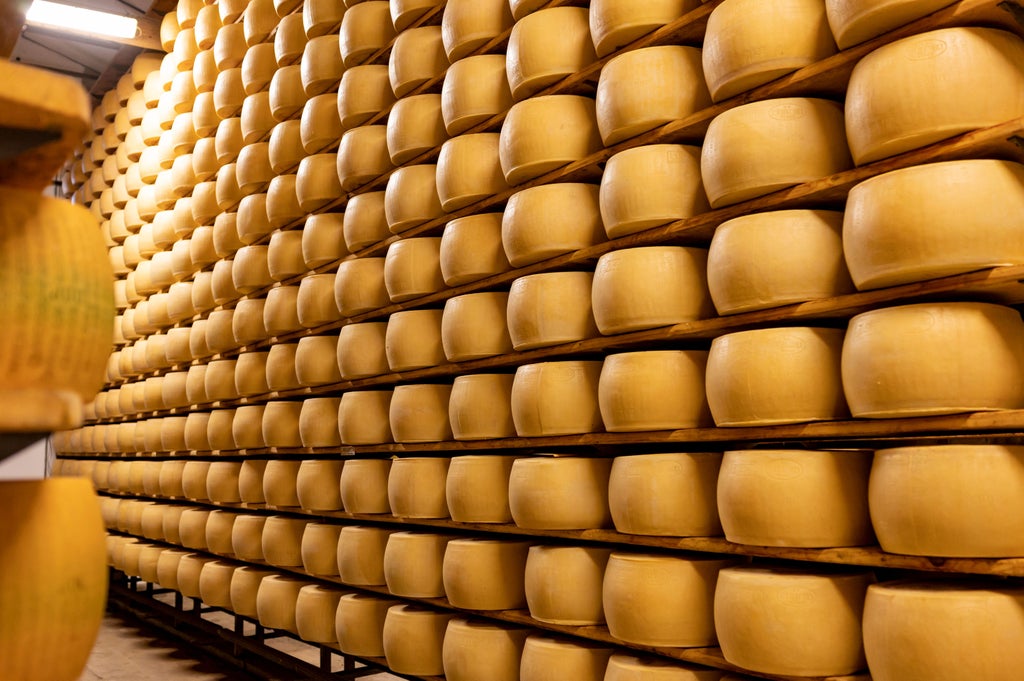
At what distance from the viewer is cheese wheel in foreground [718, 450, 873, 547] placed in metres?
1.76

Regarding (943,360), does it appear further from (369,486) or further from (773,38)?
(369,486)

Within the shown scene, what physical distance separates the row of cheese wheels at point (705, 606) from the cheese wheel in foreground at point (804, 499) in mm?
88

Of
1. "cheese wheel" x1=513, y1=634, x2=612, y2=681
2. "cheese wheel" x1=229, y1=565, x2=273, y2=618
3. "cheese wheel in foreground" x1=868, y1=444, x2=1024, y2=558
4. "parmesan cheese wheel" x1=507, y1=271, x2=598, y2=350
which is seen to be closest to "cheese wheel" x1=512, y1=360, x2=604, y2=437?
"parmesan cheese wheel" x1=507, y1=271, x2=598, y2=350

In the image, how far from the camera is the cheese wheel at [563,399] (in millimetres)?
2375

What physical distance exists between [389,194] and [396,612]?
135 cm

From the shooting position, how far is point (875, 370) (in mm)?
1638

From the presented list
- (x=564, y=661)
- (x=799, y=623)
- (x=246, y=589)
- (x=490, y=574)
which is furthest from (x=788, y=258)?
(x=246, y=589)

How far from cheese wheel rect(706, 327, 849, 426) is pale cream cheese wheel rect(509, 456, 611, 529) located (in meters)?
0.55

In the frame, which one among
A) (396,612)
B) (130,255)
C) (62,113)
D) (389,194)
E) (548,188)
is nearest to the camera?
(62,113)

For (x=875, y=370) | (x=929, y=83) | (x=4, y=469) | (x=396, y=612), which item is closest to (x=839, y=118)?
(x=929, y=83)

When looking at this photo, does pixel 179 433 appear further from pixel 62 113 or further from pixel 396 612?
pixel 62 113

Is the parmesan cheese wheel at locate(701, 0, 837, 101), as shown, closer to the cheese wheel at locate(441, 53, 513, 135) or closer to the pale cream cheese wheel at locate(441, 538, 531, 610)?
the cheese wheel at locate(441, 53, 513, 135)

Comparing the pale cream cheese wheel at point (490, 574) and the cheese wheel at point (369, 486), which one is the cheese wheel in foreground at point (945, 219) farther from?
the cheese wheel at point (369, 486)

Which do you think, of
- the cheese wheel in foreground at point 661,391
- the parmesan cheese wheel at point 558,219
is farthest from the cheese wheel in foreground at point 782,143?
the parmesan cheese wheel at point 558,219
